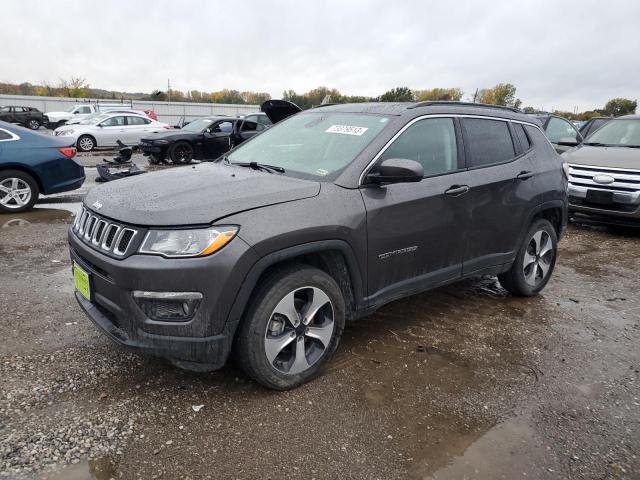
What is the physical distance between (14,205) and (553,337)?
7.68 m

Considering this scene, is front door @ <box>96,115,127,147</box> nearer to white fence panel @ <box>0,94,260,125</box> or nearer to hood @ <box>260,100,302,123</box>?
hood @ <box>260,100,302,123</box>

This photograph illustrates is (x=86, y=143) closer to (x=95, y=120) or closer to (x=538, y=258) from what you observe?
(x=95, y=120)

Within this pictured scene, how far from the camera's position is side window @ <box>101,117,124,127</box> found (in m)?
17.8

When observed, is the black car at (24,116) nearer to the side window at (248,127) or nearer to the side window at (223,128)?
the side window at (223,128)

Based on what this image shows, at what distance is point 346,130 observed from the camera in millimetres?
3578

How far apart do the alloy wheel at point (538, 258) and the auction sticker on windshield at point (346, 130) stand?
2059 mm

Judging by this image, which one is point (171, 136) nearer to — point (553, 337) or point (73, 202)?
point (73, 202)

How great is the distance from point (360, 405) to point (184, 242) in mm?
1404

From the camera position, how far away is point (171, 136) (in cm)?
1414

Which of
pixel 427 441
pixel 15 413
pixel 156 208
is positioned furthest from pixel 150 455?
pixel 427 441

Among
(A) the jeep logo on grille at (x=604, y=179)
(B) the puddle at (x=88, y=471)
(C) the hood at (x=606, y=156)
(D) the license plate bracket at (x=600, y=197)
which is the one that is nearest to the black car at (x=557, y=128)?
(C) the hood at (x=606, y=156)

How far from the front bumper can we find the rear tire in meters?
12.1

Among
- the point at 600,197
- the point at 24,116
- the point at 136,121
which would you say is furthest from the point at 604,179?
the point at 24,116

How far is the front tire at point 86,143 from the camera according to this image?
56.6 ft
